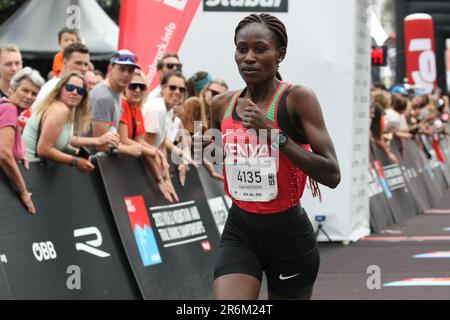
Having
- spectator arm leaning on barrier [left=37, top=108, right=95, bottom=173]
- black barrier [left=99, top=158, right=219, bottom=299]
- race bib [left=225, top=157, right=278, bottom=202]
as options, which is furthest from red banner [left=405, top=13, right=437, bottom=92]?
race bib [left=225, top=157, right=278, bottom=202]

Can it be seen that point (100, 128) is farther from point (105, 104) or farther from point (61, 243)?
point (61, 243)

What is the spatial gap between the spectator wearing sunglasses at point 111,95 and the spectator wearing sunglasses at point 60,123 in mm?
446

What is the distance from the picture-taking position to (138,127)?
928 cm

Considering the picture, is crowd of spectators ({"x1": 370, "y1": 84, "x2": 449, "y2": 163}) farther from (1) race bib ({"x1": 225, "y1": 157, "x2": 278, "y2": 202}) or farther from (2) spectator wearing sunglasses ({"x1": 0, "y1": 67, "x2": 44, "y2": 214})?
(1) race bib ({"x1": 225, "y1": 157, "x2": 278, "y2": 202})

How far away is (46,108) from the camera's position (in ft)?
26.1

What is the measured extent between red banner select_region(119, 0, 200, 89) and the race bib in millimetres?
6483

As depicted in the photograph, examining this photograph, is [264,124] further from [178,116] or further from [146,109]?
[178,116]

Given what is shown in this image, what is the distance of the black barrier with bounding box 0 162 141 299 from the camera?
7.18 m

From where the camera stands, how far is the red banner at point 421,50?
3111 cm

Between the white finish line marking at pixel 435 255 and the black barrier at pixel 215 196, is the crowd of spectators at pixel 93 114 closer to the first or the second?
the black barrier at pixel 215 196

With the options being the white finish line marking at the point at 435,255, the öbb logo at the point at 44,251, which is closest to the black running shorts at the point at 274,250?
the öbb logo at the point at 44,251

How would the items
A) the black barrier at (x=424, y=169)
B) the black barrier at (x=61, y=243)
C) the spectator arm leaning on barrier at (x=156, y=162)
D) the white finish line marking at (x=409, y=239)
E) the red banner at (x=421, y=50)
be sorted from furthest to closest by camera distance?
the red banner at (x=421, y=50) < the black barrier at (x=424, y=169) < the white finish line marking at (x=409, y=239) < the spectator arm leaning on barrier at (x=156, y=162) < the black barrier at (x=61, y=243)

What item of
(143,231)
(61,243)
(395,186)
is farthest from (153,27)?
(395,186)

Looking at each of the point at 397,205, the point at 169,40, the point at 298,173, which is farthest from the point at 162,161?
the point at 397,205
